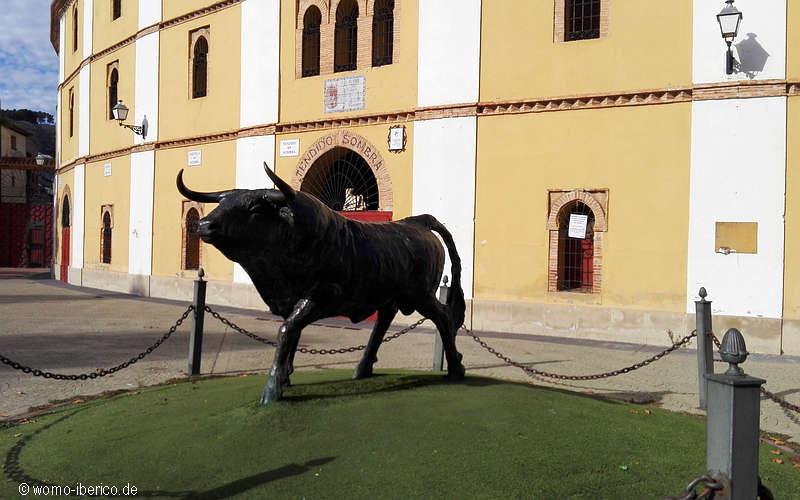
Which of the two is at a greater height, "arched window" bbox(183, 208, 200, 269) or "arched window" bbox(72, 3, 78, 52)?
"arched window" bbox(72, 3, 78, 52)

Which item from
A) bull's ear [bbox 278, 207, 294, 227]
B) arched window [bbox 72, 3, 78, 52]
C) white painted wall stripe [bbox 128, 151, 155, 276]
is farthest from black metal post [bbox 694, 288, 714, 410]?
arched window [bbox 72, 3, 78, 52]

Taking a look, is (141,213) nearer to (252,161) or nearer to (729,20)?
(252,161)

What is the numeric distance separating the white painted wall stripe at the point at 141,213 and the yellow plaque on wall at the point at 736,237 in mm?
14618

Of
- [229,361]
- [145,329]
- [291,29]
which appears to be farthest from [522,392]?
[291,29]

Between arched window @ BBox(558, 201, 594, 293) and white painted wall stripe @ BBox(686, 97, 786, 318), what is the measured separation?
175 cm

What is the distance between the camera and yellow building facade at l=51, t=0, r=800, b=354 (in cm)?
1021

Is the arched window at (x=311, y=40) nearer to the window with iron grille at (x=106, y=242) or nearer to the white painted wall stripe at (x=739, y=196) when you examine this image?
the white painted wall stripe at (x=739, y=196)

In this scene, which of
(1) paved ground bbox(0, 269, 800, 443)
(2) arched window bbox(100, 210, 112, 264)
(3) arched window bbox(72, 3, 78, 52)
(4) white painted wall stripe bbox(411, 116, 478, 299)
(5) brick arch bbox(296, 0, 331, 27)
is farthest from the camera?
(3) arched window bbox(72, 3, 78, 52)

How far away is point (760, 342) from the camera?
10039 millimetres

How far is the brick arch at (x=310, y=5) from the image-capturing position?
46.7 ft

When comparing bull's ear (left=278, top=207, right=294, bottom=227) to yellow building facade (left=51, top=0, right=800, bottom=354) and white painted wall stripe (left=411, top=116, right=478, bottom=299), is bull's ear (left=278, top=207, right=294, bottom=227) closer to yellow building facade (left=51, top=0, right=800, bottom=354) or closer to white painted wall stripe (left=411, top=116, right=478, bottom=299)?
white painted wall stripe (left=411, top=116, right=478, bottom=299)

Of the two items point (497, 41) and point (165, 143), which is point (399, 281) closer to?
point (497, 41)

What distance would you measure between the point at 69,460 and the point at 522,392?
346cm

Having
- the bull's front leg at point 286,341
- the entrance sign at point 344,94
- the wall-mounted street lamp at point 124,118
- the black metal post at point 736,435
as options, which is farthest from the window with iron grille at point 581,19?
the wall-mounted street lamp at point 124,118
